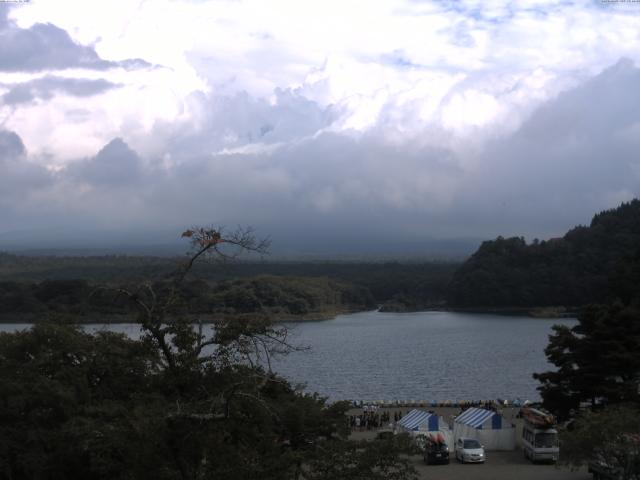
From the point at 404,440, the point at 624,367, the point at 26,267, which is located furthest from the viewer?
the point at 26,267

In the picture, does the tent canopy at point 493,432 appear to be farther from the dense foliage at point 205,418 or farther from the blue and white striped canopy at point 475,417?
the dense foliage at point 205,418

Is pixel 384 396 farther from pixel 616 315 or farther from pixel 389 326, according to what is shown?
pixel 389 326

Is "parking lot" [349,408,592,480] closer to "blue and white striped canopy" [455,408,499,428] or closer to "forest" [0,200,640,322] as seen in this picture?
"blue and white striped canopy" [455,408,499,428]

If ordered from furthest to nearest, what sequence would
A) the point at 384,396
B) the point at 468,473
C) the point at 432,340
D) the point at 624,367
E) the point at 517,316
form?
the point at 517,316, the point at 432,340, the point at 384,396, the point at 624,367, the point at 468,473

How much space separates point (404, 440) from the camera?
790cm

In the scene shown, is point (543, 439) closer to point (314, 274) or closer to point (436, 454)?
point (436, 454)

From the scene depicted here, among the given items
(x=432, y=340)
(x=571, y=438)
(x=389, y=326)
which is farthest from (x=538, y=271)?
(x=571, y=438)

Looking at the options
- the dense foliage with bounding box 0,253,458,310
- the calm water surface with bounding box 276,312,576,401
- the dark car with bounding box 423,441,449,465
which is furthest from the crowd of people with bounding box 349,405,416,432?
the dense foliage with bounding box 0,253,458,310

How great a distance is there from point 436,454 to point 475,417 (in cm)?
374

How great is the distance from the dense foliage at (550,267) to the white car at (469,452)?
71449mm

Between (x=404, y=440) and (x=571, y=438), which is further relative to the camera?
(x=571, y=438)

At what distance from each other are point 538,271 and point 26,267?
77.7m

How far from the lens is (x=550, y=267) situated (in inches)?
3740

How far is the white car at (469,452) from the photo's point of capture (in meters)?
19.3
